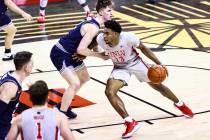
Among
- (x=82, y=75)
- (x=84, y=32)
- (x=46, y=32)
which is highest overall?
(x=84, y=32)

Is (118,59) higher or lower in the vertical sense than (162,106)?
higher

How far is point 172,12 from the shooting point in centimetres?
1571

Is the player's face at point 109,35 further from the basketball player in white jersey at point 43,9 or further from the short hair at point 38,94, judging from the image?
the basketball player in white jersey at point 43,9

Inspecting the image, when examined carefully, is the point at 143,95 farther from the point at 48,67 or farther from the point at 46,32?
the point at 46,32

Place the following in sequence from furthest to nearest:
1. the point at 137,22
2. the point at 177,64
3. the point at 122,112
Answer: the point at 137,22
the point at 177,64
the point at 122,112

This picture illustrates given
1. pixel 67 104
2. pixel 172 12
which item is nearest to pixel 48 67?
pixel 67 104

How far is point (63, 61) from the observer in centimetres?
859

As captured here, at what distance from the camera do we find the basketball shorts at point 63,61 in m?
8.57

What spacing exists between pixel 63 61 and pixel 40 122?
10.7 feet

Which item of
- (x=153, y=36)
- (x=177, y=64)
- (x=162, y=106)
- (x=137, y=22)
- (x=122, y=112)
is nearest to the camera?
(x=122, y=112)

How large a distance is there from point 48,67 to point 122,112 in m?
3.83

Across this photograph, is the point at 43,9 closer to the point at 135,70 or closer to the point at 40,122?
the point at 135,70

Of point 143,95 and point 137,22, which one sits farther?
point 137,22

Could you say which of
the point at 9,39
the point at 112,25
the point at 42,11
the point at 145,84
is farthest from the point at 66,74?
the point at 42,11
